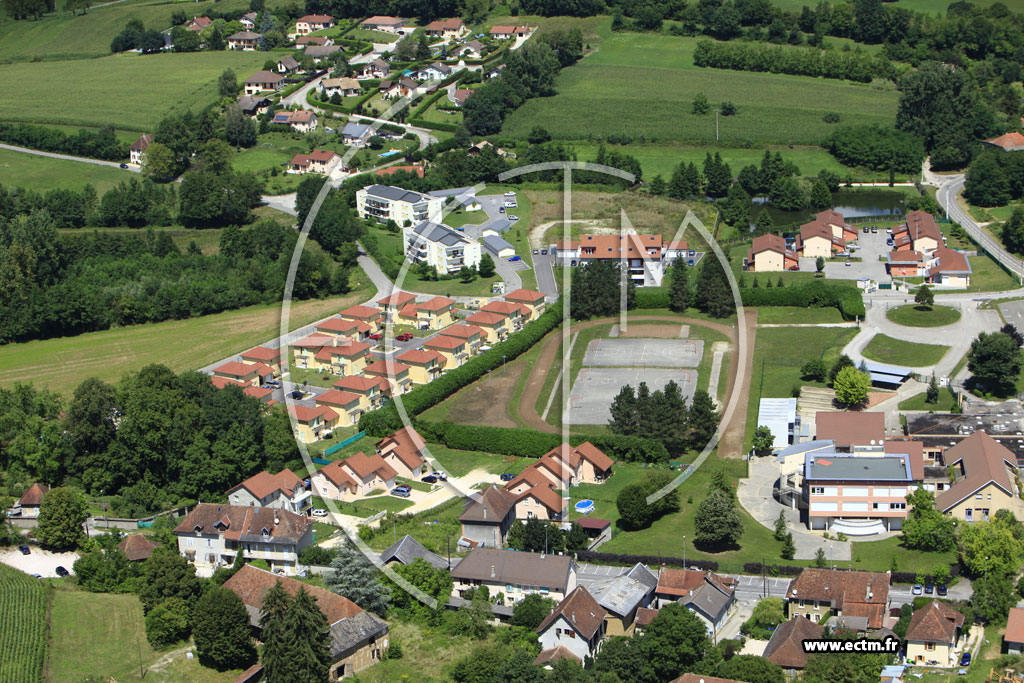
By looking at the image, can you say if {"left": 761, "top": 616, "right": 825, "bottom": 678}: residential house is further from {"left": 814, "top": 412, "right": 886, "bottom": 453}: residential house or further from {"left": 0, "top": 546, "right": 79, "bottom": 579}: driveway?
{"left": 0, "top": 546, "right": 79, "bottom": 579}: driveway

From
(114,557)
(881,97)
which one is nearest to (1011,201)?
(881,97)

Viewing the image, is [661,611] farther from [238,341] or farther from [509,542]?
[238,341]

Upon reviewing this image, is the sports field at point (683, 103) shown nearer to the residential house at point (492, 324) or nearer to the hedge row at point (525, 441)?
the residential house at point (492, 324)

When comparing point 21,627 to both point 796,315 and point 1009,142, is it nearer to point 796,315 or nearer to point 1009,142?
point 796,315

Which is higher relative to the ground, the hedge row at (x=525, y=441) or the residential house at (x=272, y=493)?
the residential house at (x=272, y=493)

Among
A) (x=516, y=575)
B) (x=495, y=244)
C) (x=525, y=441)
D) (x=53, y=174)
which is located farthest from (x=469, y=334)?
(x=53, y=174)

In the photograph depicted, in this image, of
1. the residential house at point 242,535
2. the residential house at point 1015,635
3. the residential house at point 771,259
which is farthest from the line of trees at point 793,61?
the residential house at point 1015,635

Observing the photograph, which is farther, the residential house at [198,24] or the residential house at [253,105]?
the residential house at [198,24]
